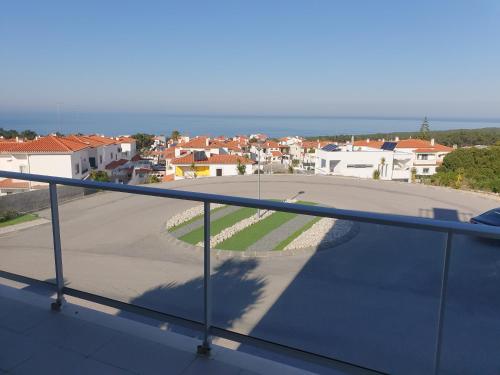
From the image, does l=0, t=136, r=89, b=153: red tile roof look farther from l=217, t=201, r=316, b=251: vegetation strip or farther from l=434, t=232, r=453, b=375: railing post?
l=434, t=232, r=453, b=375: railing post

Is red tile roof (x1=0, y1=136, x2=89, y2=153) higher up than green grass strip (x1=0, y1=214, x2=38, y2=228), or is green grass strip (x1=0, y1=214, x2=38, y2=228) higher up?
green grass strip (x1=0, y1=214, x2=38, y2=228)

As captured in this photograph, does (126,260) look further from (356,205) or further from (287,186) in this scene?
(287,186)

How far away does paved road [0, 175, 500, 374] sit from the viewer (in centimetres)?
163

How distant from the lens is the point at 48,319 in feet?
8.23

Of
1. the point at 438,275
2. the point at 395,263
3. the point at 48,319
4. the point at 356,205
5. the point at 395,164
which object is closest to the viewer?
the point at 438,275

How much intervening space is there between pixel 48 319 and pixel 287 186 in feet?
63.7

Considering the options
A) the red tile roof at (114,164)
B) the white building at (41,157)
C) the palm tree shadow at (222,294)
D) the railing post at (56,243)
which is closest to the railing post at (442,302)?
the palm tree shadow at (222,294)

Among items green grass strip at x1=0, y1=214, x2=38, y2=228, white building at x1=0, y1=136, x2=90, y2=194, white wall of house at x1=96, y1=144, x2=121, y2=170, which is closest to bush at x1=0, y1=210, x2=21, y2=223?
green grass strip at x1=0, y1=214, x2=38, y2=228

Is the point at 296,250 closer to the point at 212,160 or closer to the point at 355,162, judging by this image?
the point at 355,162

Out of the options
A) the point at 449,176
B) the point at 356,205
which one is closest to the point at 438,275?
the point at 356,205

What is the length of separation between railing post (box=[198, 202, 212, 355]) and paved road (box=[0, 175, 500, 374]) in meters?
0.04

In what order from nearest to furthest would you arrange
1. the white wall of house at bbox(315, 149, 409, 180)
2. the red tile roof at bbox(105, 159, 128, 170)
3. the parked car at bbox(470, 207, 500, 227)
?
1. the parked car at bbox(470, 207, 500, 227)
2. the white wall of house at bbox(315, 149, 409, 180)
3. the red tile roof at bbox(105, 159, 128, 170)

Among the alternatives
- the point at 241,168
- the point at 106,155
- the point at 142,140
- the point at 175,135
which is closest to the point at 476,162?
the point at 241,168

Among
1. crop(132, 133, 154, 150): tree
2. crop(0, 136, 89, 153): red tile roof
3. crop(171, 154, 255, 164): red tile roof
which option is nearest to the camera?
crop(0, 136, 89, 153): red tile roof
